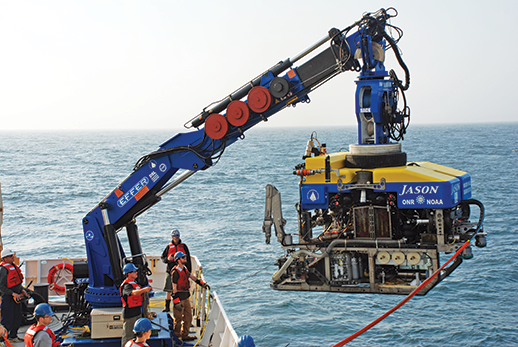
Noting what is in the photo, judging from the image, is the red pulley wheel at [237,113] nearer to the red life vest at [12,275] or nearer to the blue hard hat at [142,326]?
the blue hard hat at [142,326]

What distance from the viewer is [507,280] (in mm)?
22266

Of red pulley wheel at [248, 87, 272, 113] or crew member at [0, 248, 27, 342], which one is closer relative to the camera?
red pulley wheel at [248, 87, 272, 113]

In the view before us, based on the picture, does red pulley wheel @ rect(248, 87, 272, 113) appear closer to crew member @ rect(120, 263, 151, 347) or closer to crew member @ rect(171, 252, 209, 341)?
crew member @ rect(171, 252, 209, 341)

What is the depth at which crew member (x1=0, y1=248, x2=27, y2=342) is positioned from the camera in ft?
36.5

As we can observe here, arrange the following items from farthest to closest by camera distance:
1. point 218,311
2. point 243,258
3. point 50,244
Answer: point 50,244 → point 243,258 → point 218,311

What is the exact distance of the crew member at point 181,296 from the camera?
11102 millimetres

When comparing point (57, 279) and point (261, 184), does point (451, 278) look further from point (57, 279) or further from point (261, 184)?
point (261, 184)

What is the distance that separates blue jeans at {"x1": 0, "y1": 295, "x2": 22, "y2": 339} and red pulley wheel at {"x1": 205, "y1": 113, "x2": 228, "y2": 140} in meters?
5.17

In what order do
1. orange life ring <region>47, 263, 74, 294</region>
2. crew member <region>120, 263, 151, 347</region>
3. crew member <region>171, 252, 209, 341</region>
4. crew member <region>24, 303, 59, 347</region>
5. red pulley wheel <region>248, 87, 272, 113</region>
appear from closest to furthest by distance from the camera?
crew member <region>24, 303, 59, 347</region> → crew member <region>120, 263, 151, 347</region> → red pulley wheel <region>248, 87, 272, 113</region> → crew member <region>171, 252, 209, 341</region> → orange life ring <region>47, 263, 74, 294</region>

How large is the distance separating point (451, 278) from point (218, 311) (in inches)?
576

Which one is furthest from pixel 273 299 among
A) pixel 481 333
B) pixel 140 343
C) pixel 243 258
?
pixel 140 343

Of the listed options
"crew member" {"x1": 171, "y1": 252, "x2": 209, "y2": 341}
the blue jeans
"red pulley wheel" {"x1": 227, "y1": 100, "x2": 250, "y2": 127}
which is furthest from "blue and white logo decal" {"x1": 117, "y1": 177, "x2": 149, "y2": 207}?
the blue jeans

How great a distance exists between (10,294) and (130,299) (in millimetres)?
3036

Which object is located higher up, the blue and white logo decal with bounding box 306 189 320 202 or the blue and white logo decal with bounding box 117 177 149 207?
the blue and white logo decal with bounding box 117 177 149 207
